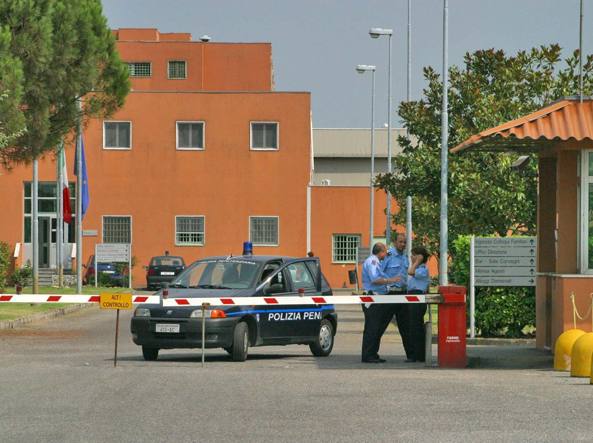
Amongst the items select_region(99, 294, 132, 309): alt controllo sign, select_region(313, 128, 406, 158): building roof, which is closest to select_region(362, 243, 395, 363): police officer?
select_region(99, 294, 132, 309): alt controllo sign

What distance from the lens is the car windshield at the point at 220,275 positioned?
69.9ft

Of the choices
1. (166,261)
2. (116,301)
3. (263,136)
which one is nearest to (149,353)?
(116,301)

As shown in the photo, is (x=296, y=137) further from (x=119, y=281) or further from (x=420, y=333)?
(x=420, y=333)

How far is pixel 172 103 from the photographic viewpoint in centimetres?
7050

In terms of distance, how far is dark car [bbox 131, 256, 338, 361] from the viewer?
20328 millimetres

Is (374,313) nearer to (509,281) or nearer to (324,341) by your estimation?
(324,341)

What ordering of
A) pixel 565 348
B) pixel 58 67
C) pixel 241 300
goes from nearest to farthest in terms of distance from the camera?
1. pixel 565 348
2. pixel 241 300
3. pixel 58 67

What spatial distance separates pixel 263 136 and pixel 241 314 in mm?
49971

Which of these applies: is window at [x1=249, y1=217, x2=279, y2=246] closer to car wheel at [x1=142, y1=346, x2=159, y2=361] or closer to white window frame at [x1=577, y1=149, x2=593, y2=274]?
car wheel at [x1=142, y1=346, x2=159, y2=361]

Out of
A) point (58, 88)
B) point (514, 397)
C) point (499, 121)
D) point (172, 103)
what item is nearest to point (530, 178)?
point (499, 121)

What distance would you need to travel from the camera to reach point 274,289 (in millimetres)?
21438

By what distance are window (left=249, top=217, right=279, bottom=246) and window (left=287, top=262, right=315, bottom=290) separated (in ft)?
156

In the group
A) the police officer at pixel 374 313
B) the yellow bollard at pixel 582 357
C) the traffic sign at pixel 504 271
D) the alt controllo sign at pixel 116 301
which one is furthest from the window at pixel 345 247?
the yellow bollard at pixel 582 357

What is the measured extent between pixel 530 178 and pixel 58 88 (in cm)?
1143
